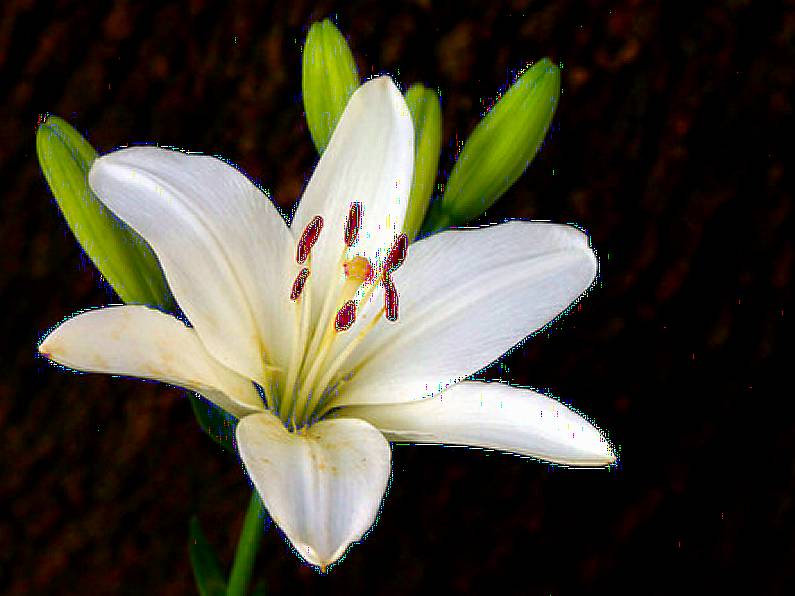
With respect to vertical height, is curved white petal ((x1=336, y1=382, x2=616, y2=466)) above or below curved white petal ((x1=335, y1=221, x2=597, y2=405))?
below

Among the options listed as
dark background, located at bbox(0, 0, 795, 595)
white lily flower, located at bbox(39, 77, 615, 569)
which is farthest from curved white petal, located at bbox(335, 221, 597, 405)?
dark background, located at bbox(0, 0, 795, 595)

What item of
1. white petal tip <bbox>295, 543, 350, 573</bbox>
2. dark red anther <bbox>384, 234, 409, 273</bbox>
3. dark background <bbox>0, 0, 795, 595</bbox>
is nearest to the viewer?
white petal tip <bbox>295, 543, 350, 573</bbox>

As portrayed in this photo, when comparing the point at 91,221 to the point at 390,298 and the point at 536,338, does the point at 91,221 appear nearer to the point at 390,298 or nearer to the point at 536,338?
the point at 390,298

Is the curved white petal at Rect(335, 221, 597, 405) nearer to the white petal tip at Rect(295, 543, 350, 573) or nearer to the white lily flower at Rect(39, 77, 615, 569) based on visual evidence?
the white lily flower at Rect(39, 77, 615, 569)

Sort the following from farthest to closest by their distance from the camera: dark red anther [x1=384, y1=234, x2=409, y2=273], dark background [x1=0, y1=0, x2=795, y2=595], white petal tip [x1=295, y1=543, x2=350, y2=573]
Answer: dark background [x1=0, y1=0, x2=795, y2=595] → dark red anther [x1=384, y1=234, x2=409, y2=273] → white petal tip [x1=295, y1=543, x2=350, y2=573]

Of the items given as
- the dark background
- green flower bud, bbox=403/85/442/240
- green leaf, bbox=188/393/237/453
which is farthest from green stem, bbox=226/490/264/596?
the dark background

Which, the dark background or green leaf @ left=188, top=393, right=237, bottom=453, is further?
the dark background

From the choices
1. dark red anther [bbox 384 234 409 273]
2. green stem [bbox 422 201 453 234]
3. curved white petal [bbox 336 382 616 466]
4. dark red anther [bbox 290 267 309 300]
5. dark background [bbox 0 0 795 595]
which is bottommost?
dark background [bbox 0 0 795 595]
